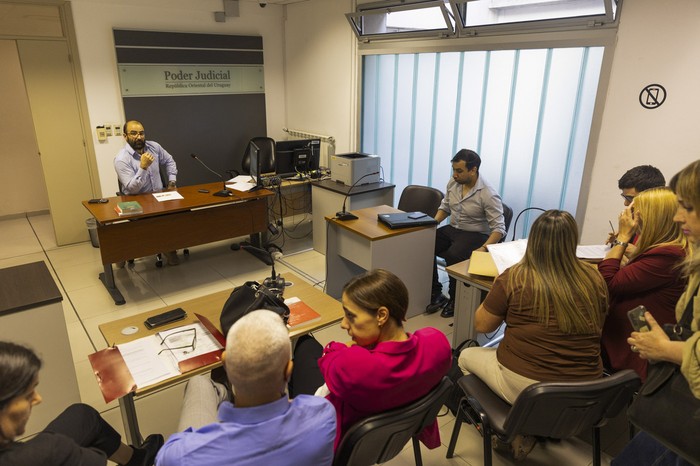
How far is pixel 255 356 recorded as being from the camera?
1142mm

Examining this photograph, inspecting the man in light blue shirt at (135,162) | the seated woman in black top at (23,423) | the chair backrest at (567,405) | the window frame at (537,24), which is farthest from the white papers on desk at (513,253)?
the man in light blue shirt at (135,162)

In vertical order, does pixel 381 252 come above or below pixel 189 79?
below

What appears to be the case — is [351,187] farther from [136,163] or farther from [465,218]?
[136,163]

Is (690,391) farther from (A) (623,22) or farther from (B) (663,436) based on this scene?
(A) (623,22)

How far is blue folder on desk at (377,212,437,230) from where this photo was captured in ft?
11.3

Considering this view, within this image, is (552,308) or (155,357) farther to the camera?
(155,357)

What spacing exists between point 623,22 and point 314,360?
9.62 ft

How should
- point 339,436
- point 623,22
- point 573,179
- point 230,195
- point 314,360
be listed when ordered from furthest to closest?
point 230,195, point 573,179, point 623,22, point 314,360, point 339,436

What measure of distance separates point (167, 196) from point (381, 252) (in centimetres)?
220

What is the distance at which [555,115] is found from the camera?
3.48 m

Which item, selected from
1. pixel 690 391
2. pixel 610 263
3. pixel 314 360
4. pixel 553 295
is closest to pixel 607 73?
pixel 610 263

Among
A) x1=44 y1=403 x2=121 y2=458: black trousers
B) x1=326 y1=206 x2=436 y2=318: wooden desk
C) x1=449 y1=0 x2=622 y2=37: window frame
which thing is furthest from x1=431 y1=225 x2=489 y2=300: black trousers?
x1=44 y1=403 x2=121 y2=458: black trousers

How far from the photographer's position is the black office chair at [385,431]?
145 centimetres

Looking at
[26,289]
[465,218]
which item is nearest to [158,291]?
[26,289]
